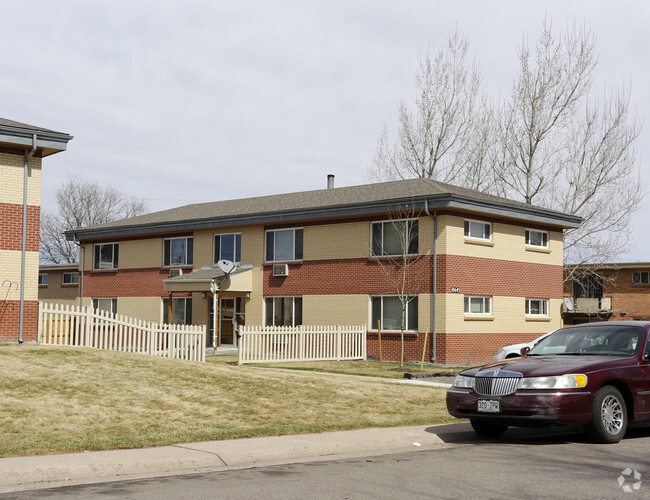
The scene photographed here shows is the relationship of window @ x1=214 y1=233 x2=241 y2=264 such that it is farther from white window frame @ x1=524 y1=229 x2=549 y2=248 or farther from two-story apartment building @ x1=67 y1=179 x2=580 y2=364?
white window frame @ x1=524 y1=229 x2=549 y2=248

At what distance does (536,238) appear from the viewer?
1177 inches

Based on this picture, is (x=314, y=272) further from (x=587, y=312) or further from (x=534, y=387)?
(x=587, y=312)

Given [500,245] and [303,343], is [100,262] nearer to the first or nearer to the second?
[303,343]

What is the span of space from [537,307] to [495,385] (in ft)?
66.6

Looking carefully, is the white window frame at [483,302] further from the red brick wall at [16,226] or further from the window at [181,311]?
the red brick wall at [16,226]

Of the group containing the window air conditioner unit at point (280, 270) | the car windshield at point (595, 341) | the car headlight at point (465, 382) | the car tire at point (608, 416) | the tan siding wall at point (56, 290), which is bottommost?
the car tire at point (608, 416)

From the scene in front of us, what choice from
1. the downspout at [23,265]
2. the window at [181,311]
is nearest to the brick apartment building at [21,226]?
the downspout at [23,265]

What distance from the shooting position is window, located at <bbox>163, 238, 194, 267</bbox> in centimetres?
3327

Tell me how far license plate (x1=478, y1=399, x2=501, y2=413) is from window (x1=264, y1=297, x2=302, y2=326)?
1923cm

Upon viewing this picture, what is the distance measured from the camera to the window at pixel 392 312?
26.4m

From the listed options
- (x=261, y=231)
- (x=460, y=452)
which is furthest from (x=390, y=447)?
(x=261, y=231)

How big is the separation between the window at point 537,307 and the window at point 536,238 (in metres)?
2.11

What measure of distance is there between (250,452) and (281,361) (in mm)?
14521

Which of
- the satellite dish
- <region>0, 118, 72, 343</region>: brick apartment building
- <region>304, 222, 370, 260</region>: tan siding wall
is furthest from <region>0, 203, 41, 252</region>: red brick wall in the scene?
<region>304, 222, 370, 260</region>: tan siding wall
